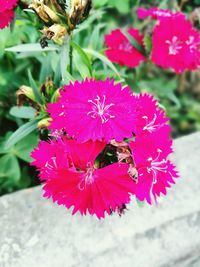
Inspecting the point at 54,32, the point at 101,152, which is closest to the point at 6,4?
the point at 54,32

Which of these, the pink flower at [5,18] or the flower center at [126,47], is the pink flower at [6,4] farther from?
the flower center at [126,47]

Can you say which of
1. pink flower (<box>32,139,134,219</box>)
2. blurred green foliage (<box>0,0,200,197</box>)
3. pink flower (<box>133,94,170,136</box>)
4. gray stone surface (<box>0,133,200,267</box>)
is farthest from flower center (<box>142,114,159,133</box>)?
gray stone surface (<box>0,133,200,267</box>)

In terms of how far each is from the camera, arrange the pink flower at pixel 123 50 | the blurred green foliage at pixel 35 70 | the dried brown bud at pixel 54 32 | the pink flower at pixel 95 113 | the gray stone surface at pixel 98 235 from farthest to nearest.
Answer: the pink flower at pixel 123 50 → the blurred green foliage at pixel 35 70 → the gray stone surface at pixel 98 235 → the dried brown bud at pixel 54 32 → the pink flower at pixel 95 113

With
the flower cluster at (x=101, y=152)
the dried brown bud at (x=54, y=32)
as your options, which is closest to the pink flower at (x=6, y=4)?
the dried brown bud at (x=54, y=32)

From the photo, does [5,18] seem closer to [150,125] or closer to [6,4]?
[6,4]

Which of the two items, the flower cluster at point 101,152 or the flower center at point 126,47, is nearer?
the flower cluster at point 101,152

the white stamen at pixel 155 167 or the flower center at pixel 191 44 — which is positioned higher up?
the flower center at pixel 191 44

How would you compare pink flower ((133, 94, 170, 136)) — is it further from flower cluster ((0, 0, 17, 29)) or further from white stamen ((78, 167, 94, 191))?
flower cluster ((0, 0, 17, 29))

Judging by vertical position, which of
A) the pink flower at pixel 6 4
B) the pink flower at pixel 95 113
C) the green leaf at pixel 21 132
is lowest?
the green leaf at pixel 21 132

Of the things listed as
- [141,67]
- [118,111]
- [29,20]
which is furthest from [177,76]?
[118,111]
